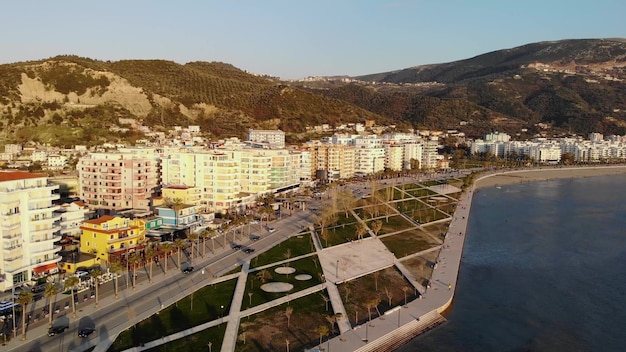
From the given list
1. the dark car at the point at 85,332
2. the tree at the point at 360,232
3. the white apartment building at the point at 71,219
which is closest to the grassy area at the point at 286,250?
the tree at the point at 360,232

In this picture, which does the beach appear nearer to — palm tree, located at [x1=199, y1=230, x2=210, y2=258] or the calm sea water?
the calm sea water

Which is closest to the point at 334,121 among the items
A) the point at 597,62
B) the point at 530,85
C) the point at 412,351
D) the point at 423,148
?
the point at 423,148

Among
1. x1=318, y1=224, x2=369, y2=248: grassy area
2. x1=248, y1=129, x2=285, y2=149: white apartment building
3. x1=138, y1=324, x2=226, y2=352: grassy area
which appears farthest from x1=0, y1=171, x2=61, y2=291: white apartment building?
x1=248, y1=129, x2=285, y2=149: white apartment building

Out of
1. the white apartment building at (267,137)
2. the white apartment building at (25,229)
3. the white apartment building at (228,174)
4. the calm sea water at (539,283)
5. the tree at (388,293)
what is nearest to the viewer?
the calm sea water at (539,283)

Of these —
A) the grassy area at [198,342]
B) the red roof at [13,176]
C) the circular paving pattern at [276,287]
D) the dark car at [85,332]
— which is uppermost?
the red roof at [13,176]

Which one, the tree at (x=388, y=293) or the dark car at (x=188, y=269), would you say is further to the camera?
the dark car at (x=188, y=269)

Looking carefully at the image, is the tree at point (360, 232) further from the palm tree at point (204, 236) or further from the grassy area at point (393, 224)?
the palm tree at point (204, 236)
